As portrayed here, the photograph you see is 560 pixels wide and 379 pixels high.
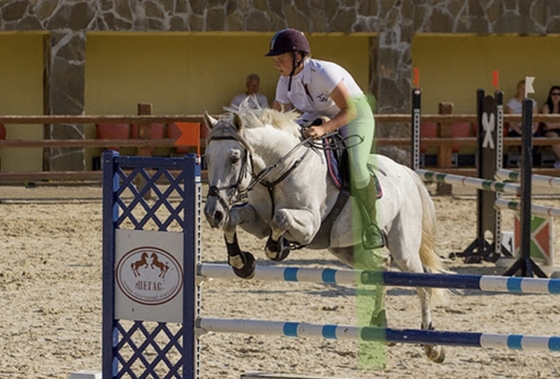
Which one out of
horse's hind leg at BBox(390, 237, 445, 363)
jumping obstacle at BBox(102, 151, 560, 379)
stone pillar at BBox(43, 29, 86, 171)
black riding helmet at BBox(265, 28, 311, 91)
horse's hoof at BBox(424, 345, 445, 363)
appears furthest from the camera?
stone pillar at BBox(43, 29, 86, 171)

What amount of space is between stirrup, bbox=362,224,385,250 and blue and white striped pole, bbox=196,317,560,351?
1.22 meters

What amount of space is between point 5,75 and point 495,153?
8.83 meters

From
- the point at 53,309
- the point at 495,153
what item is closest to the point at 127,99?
the point at 495,153

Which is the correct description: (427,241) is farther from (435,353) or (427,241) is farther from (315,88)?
(315,88)

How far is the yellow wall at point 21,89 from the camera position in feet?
55.9

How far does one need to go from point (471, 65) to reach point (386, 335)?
14.0m

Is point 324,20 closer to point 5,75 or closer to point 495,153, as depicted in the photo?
point 5,75

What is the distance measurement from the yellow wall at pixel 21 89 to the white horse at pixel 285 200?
1094cm

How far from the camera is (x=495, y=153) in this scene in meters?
10.5

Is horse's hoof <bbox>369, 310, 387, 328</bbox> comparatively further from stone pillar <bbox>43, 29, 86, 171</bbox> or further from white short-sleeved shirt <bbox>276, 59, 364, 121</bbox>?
stone pillar <bbox>43, 29, 86, 171</bbox>

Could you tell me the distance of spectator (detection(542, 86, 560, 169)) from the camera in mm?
17000

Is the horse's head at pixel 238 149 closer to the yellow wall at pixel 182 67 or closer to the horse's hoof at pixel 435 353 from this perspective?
the horse's hoof at pixel 435 353

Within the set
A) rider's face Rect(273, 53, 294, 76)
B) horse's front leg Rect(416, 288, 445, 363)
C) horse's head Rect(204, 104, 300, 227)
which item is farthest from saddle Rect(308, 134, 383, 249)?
horse's front leg Rect(416, 288, 445, 363)

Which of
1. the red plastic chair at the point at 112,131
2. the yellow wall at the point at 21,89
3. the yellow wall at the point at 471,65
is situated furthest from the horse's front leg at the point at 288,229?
the yellow wall at the point at 471,65
